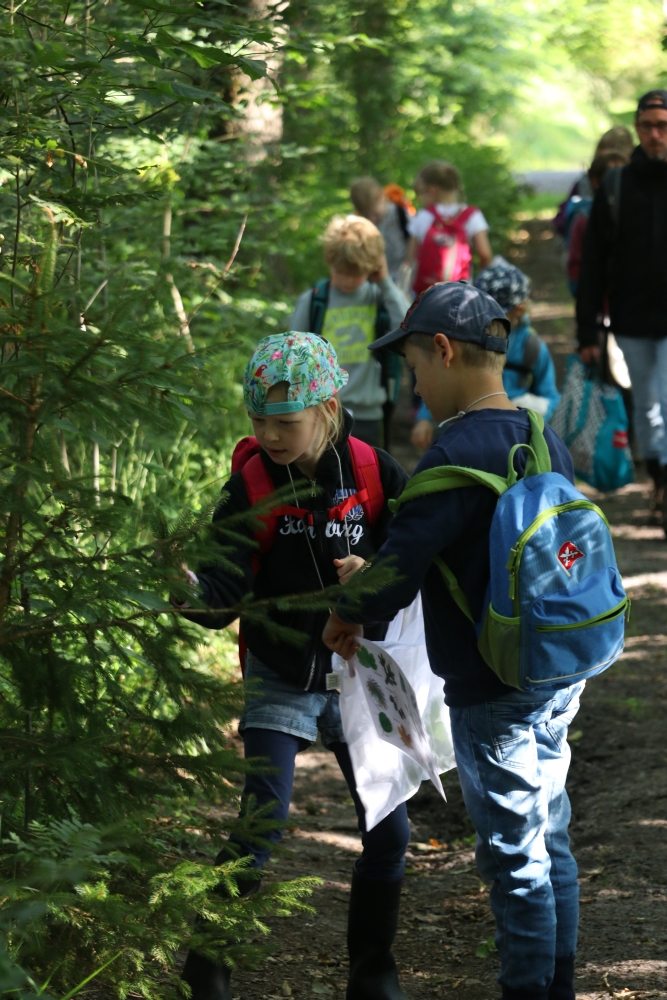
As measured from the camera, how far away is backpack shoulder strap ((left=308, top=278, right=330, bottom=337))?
596cm

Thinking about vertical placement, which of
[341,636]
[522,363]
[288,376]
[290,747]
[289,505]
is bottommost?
[290,747]

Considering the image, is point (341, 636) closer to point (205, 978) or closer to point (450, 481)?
point (450, 481)

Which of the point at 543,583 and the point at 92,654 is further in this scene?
Answer: the point at 543,583

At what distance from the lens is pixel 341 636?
9.09ft

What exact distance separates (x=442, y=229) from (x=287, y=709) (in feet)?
21.8

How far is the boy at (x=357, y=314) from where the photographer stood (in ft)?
19.1

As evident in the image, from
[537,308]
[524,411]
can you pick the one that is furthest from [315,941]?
[537,308]

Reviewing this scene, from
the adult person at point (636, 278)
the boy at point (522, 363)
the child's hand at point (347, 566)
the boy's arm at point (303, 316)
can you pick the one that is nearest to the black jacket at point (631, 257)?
the adult person at point (636, 278)

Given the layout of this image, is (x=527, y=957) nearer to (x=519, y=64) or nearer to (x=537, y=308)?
(x=537, y=308)

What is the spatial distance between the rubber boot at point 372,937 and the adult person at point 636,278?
14.7 feet

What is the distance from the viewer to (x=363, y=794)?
293 centimetres

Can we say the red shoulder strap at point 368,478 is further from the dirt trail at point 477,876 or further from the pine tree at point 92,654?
the dirt trail at point 477,876

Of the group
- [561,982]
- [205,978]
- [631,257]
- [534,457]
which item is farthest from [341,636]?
[631,257]

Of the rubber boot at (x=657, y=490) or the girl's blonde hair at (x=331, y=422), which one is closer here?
the girl's blonde hair at (x=331, y=422)
